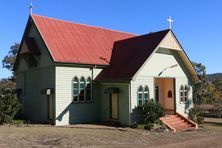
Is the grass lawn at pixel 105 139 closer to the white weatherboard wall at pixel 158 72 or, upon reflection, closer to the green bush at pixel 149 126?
the green bush at pixel 149 126

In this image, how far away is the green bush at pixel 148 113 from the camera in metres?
23.3

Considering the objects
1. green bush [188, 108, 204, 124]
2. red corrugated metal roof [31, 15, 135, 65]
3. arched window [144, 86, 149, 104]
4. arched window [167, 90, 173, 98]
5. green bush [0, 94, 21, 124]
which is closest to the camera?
green bush [0, 94, 21, 124]

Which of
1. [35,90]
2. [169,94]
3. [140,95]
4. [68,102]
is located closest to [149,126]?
[140,95]

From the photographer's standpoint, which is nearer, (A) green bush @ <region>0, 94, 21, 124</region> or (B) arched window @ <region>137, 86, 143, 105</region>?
(B) arched window @ <region>137, 86, 143, 105</region>

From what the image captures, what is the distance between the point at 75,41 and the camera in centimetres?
2750

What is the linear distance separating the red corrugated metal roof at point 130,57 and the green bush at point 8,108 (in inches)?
271

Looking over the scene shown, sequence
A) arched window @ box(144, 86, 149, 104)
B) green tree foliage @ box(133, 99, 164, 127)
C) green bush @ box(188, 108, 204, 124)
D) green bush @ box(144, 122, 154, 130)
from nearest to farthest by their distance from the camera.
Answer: green bush @ box(144, 122, 154, 130), green tree foliage @ box(133, 99, 164, 127), arched window @ box(144, 86, 149, 104), green bush @ box(188, 108, 204, 124)

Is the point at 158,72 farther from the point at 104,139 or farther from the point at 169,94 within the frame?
the point at 104,139

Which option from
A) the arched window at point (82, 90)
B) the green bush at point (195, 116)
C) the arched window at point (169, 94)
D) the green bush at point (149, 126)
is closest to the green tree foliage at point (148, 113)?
the green bush at point (149, 126)

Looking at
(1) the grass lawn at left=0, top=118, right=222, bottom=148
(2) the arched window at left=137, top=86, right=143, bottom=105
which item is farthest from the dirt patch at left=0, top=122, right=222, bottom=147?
(2) the arched window at left=137, top=86, right=143, bottom=105

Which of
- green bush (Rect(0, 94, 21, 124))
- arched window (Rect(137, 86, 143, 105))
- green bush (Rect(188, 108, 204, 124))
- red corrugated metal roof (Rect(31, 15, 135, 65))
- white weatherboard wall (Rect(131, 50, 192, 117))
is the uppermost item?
red corrugated metal roof (Rect(31, 15, 135, 65))

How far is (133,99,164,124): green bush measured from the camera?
23266mm

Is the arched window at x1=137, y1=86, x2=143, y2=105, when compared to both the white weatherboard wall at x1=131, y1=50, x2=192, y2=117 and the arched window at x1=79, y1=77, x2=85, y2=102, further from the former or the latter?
the arched window at x1=79, y1=77, x2=85, y2=102

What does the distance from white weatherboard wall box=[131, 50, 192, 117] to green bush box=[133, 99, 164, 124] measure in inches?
23.1
